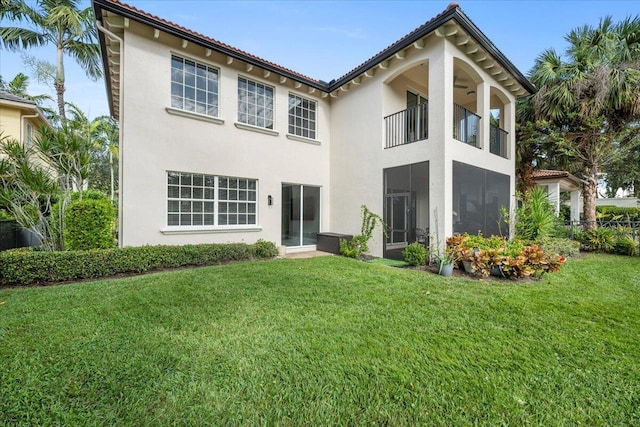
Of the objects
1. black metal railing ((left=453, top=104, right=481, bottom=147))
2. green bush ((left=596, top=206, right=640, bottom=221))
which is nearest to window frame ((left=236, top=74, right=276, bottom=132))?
black metal railing ((left=453, top=104, right=481, bottom=147))

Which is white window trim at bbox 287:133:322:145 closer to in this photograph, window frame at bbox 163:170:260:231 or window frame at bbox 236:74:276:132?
window frame at bbox 236:74:276:132

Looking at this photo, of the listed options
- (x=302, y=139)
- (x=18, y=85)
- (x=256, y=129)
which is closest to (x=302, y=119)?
(x=302, y=139)

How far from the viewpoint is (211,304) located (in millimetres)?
4844

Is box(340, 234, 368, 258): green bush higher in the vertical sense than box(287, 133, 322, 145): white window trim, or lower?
lower

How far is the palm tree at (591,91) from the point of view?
11414mm

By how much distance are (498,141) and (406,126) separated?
4769 millimetres

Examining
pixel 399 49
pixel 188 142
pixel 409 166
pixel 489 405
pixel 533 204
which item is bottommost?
pixel 489 405

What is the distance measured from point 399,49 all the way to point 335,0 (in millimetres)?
3146

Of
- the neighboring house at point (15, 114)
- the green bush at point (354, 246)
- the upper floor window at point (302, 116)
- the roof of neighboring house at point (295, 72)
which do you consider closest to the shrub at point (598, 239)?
the roof of neighboring house at point (295, 72)

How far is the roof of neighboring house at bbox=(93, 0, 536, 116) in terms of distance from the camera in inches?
300

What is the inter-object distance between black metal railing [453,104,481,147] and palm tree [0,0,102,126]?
20278 mm

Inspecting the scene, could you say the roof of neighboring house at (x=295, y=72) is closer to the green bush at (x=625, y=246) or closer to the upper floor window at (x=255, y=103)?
the upper floor window at (x=255, y=103)

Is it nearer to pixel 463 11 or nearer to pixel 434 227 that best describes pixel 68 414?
pixel 434 227

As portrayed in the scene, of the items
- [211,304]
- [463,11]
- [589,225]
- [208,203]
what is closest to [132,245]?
[208,203]
